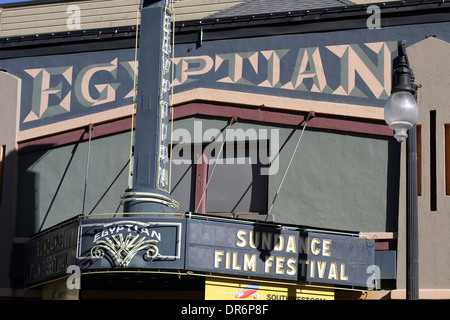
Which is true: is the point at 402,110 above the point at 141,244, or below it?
above

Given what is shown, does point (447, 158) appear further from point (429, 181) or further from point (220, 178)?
point (220, 178)

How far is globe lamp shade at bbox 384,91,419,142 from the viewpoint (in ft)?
39.1

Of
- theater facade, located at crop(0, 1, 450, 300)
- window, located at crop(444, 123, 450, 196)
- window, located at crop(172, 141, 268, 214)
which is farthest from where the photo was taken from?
window, located at crop(172, 141, 268, 214)

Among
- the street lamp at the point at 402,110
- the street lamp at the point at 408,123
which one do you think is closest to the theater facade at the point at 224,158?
the street lamp at the point at 408,123

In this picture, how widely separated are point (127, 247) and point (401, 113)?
8354mm

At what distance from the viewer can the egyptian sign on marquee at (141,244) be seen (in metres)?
18.2

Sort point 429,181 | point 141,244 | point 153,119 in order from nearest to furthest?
point 141,244 < point 153,119 < point 429,181

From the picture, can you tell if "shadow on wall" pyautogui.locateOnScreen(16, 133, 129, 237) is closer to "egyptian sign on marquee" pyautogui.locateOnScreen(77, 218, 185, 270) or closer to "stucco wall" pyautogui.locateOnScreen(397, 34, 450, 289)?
"egyptian sign on marquee" pyautogui.locateOnScreen(77, 218, 185, 270)

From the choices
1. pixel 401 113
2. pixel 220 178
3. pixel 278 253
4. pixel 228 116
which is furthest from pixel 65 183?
pixel 401 113

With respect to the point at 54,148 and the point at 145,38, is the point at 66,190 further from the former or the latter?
the point at 145,38

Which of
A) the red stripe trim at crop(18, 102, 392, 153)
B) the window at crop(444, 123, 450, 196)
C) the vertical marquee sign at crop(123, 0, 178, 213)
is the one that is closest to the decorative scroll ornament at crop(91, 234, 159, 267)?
the vertical marquee sign at crop(123, 0, 178, 213)

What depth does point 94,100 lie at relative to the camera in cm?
2422

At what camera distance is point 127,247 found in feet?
60.0

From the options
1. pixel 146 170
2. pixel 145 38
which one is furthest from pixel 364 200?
pixel 145 38
